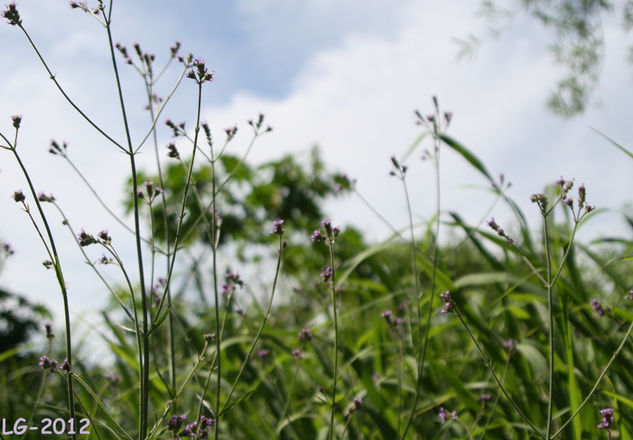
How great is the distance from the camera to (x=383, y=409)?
2.18 m

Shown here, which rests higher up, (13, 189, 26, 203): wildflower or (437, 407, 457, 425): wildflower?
(13, 189, 26, 203): wildflower

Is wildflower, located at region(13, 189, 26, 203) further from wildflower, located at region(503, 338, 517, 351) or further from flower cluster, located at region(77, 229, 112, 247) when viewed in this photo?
wildflower, located at region(503, 338, 517, 351)

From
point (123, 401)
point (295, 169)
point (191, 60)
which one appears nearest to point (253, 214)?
point (295, 169)

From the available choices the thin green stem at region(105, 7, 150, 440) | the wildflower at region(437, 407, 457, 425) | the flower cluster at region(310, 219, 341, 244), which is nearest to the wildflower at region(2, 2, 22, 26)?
the thin green stem at region(105, 7, 150, 440)

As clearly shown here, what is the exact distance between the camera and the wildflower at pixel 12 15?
141cm

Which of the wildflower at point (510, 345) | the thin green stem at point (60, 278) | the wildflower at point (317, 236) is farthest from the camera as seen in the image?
the wildflower at point (510, 345)

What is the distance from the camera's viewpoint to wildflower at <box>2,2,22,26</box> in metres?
1.41

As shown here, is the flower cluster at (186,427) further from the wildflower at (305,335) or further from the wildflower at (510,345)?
the wildflower at (510,345)

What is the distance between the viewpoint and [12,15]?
1.42 m

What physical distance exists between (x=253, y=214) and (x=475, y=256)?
495cm

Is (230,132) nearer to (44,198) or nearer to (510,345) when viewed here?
(44,198)

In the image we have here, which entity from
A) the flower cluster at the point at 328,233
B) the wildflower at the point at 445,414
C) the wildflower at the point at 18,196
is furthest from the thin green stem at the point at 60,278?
the wildflower at the point at 445,414

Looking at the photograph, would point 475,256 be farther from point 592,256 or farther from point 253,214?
point 592,256

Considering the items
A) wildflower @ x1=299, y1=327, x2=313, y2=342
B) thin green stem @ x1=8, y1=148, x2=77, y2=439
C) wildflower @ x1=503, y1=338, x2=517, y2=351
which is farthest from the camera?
wildflower @ x1=503, y1=338, x2=517, y2=351
